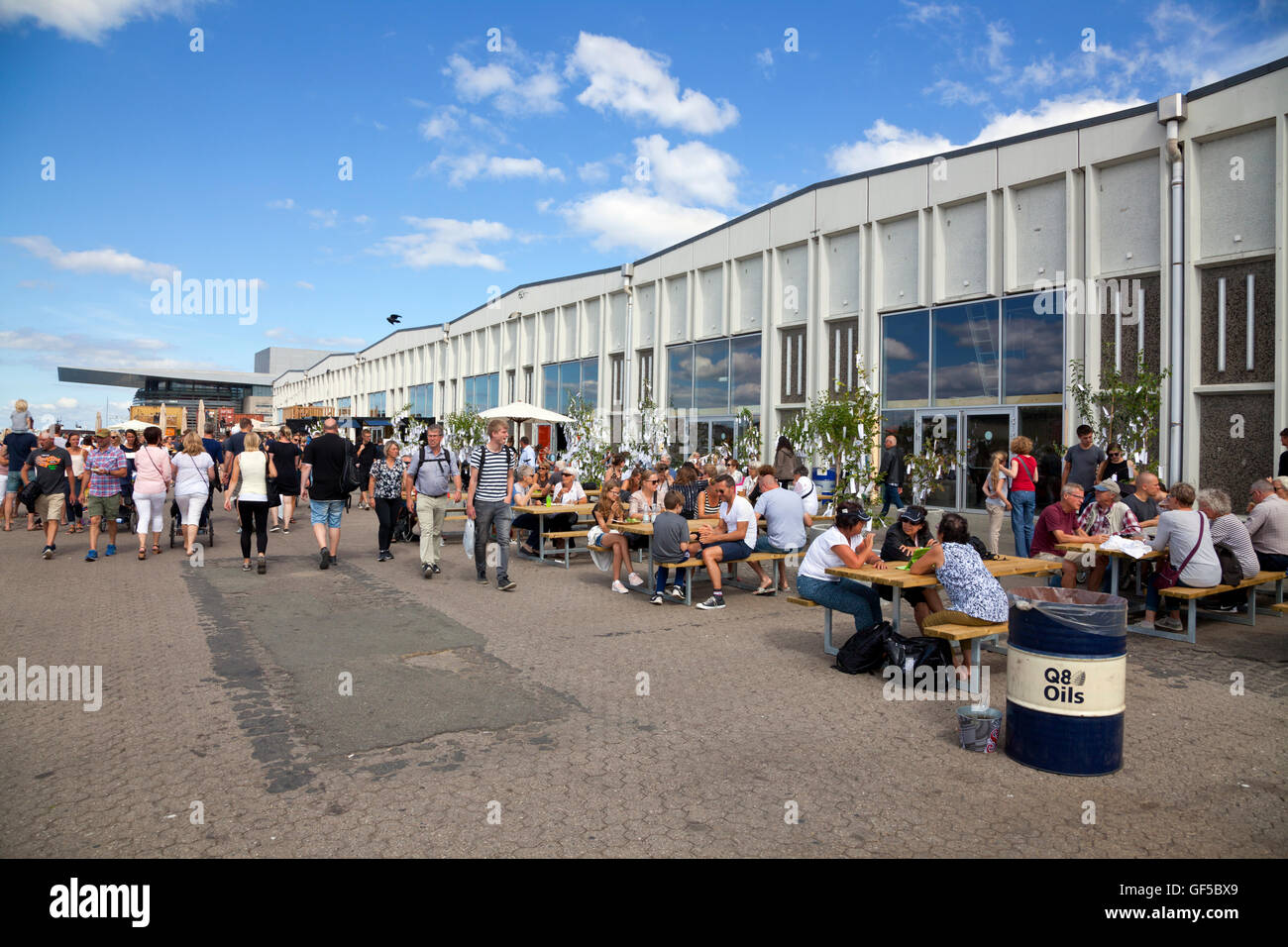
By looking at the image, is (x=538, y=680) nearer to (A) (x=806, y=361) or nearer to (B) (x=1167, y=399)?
(B) (x=1167, y=399)

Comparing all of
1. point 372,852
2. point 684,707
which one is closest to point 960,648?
point 684,707

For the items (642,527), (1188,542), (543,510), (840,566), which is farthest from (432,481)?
(1188,542)

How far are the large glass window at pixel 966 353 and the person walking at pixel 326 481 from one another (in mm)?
12959

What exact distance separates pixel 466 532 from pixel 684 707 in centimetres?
708

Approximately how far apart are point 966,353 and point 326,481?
1346cm

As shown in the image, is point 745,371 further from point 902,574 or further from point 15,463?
point 902,574

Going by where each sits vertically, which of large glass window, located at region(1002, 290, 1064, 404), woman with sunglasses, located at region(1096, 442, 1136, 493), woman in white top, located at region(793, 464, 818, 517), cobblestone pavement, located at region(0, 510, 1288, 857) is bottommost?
cobblestone pavement, located at region(0, 510, 1288, 857)

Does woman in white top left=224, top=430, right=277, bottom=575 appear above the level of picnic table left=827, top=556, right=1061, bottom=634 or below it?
above

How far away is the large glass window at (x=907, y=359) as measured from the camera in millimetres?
19688

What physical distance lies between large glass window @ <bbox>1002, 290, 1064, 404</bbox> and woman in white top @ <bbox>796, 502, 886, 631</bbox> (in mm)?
11396

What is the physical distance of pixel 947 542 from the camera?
6578 mm

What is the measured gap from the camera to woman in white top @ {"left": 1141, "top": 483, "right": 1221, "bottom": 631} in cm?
785

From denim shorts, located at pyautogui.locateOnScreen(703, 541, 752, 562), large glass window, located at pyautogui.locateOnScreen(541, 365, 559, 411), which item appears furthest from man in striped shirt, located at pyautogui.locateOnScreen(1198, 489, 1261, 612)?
large glass window, located at pyautogui.locateOnScreen(541, 365, 559, 411)

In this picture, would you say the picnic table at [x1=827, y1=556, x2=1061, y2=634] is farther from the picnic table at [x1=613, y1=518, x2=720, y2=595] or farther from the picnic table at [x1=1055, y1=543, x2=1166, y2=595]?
the picnic table at [x1=613, y1=518, x2=720, y2=595]
